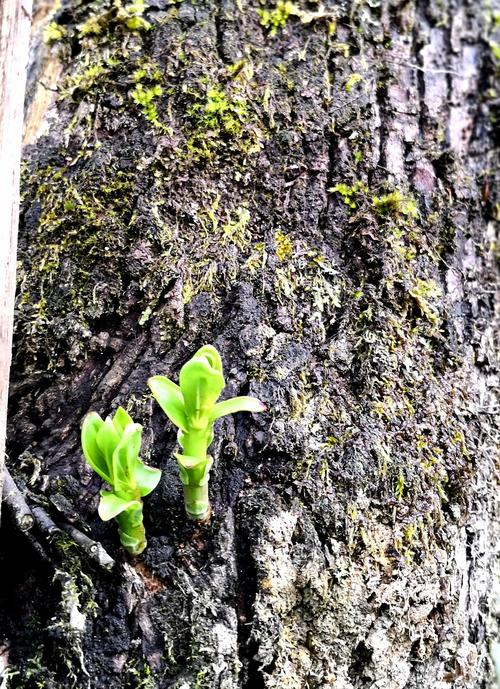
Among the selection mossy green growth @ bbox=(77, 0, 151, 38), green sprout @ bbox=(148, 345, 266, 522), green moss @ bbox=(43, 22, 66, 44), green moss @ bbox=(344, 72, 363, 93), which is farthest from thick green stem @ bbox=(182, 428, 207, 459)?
green moss @ bbox=(43, 22, 66, 44)

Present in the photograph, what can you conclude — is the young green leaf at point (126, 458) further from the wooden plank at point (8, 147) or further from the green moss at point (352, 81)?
the green moss at point (352, 81)

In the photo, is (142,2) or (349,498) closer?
(349,498)

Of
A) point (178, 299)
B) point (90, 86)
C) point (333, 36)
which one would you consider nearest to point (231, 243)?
point (178, 299)

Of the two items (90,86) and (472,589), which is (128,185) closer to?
(90,86)

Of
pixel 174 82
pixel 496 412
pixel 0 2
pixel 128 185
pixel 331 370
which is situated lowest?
pixel 496 412

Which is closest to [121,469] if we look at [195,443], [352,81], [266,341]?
[195,443]

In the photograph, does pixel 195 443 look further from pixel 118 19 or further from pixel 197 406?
pixel 118 19
